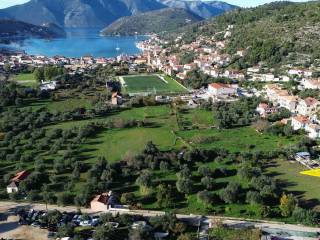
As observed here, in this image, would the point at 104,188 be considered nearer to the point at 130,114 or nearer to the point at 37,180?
the point at 37,180

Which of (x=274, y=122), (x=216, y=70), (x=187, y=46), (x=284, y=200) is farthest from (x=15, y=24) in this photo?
(x=284, y=200)

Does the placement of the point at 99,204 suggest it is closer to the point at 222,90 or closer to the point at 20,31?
the point at 222,90

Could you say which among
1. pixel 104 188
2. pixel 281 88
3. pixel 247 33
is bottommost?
pixel 104 188

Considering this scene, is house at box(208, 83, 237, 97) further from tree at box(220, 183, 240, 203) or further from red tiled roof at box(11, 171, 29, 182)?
red tiled roof at box(11, 171, 29, 182)

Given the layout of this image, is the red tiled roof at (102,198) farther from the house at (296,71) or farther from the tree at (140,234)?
the house at (296,71)

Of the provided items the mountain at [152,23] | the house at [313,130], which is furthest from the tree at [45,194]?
the mountain at [152,23]

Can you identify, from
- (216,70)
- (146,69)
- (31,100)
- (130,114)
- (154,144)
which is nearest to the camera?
(154,144)
